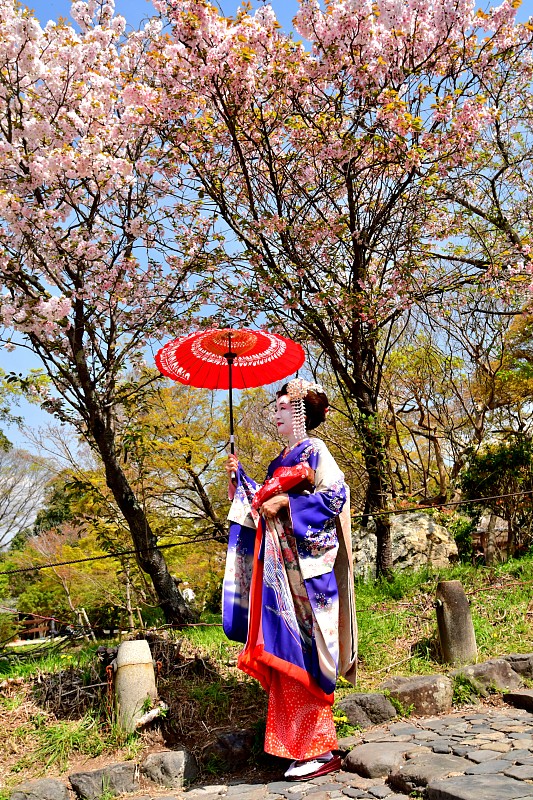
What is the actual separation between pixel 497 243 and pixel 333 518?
6.26 m

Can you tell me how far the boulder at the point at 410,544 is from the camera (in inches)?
271

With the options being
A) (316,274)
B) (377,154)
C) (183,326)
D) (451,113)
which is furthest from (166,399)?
(451,113)

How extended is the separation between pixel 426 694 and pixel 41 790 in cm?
214

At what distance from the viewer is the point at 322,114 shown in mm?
5922

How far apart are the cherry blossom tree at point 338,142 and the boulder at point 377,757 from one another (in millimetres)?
3203

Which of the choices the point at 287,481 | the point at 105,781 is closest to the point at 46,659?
the point at 105,781

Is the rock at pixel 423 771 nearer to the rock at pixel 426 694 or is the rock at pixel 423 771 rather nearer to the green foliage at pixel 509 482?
the rock at pixel 426 694

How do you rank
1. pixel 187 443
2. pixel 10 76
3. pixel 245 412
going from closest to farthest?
1. pixel 10 76
2. pixel 187 443
3. pixel 245 412

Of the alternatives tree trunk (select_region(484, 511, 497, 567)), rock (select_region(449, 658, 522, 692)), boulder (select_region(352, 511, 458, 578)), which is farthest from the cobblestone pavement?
tree trunk (select_region(484, 511, 497, 567))

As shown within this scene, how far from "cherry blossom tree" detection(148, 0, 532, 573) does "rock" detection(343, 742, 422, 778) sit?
10.5 ft

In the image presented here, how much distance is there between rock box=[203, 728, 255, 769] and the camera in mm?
3502

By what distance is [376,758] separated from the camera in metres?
3.01

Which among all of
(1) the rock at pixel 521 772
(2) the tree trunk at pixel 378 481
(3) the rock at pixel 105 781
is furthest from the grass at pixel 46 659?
(2) the tree trunk at pixel 378 481

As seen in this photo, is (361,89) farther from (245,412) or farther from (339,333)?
(245,412)
